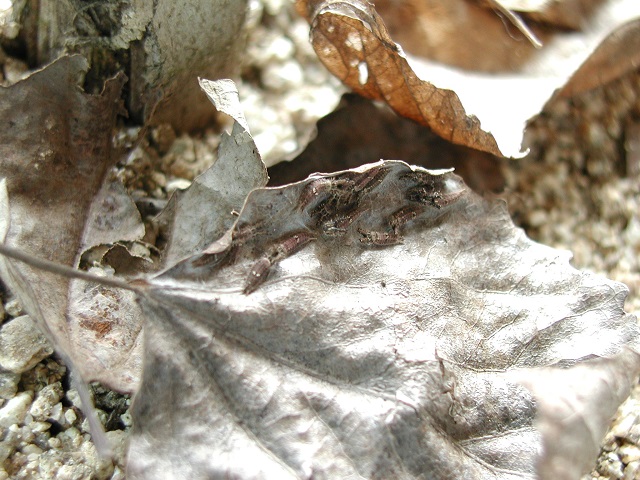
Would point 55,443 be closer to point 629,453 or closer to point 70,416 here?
point 70,416

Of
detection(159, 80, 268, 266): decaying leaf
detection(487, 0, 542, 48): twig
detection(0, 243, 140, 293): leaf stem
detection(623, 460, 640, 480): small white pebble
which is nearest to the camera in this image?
detection(0, 243, 140, 293): leaf stem

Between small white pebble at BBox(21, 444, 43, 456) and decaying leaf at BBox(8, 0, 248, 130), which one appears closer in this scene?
small white pebble at BBox(21, 444, 43, 456)

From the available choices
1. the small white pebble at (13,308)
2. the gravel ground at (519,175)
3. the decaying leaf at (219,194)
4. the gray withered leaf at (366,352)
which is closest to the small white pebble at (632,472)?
the gravel ground at (519,175)

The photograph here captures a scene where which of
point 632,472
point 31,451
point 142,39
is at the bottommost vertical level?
point 632,472

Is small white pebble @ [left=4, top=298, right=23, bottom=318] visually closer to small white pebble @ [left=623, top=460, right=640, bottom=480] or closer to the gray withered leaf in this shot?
the gray withered leaf

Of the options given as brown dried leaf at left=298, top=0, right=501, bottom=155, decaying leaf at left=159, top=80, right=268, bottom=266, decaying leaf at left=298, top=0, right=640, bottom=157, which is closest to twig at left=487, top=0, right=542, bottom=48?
decaying leaf at left=298, top=0, right=640, bottom=157

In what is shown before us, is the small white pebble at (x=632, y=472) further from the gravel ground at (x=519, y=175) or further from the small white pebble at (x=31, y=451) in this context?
the small white pebble at (x=31, y=451)

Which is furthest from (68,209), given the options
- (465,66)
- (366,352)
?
(465,66)
